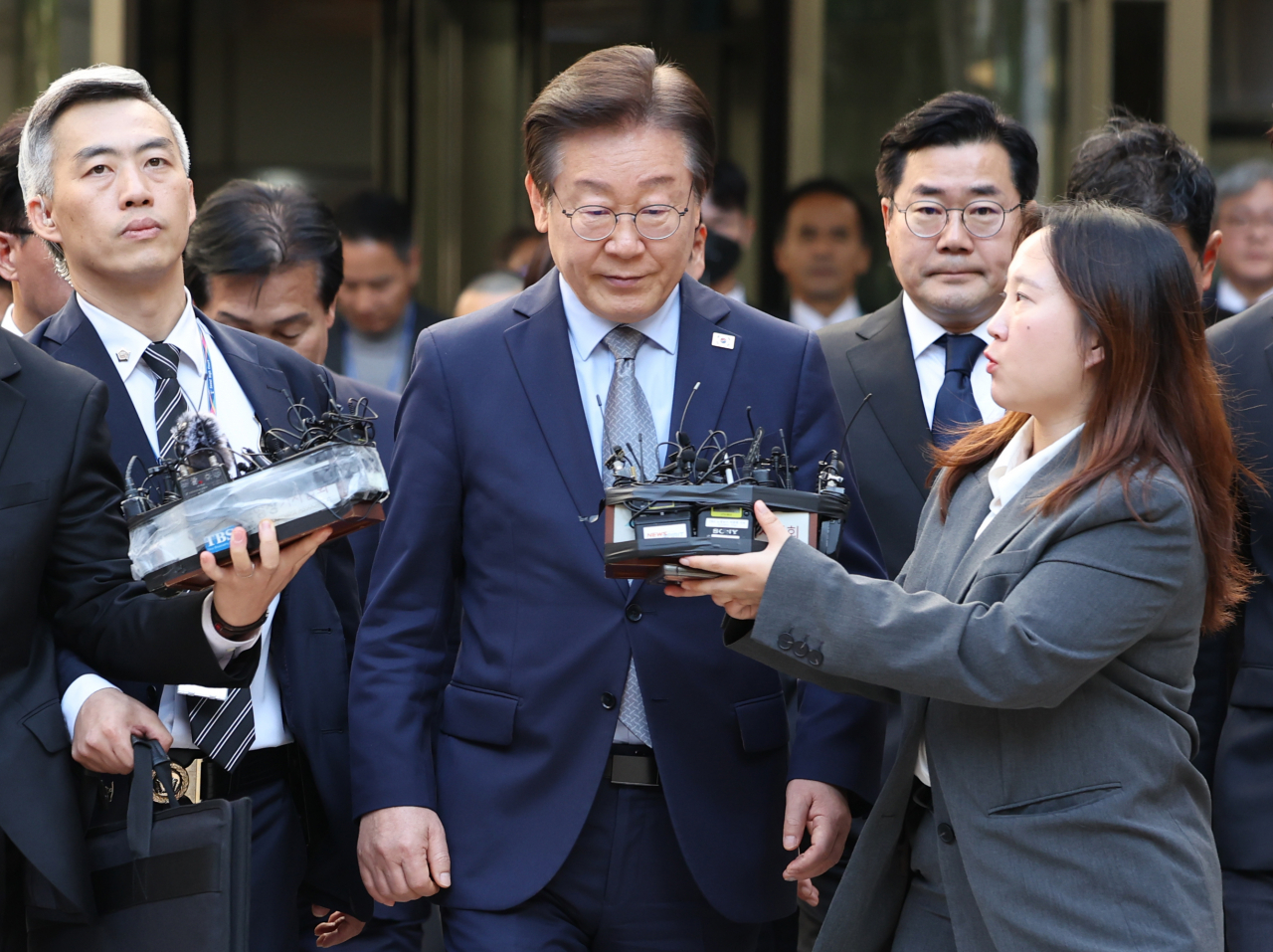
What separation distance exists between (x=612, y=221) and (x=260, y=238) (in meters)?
1.60

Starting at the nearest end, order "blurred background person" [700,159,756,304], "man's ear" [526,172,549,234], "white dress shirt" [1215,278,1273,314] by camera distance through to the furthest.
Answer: "man's ear" [526,172,549,234], "blurred background person" [700,159,756,304], "white dress shirt" [1215,278,1273,314]

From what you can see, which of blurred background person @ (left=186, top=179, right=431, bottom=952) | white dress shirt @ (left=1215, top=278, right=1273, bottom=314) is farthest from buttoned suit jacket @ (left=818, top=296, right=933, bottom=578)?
white dress shirt @ (left=1215, top=278, right=1273, bottom=314)

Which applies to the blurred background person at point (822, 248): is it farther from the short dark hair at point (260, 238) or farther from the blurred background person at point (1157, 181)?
the short dark hair at point (260, 238)

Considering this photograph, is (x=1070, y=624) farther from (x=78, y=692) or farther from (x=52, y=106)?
(x=52, y=106)

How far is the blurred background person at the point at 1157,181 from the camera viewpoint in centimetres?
398

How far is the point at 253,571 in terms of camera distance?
2553 mm

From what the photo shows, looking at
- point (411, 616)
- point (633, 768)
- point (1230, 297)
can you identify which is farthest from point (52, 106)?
point (1230, 297)

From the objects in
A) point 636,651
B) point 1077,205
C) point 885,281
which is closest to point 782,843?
A: point 636,651

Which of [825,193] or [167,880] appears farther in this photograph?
[825,193]

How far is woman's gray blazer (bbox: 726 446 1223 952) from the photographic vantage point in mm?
2471

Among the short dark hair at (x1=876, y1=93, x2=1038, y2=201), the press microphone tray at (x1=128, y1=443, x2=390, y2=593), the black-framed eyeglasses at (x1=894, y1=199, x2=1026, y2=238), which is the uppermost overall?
the short dark hair at (x1=876, y1=93, x2=1038, y2=201)

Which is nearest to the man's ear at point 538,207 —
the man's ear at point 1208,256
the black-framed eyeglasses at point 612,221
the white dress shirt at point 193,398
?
the black-framed eyeglasses at point 612,221

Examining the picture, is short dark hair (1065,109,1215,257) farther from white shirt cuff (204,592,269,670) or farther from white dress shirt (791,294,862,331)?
white dress shirt (791,294,862,331)

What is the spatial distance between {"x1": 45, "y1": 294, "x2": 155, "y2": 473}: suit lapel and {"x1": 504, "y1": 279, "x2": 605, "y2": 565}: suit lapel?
0.76 m
